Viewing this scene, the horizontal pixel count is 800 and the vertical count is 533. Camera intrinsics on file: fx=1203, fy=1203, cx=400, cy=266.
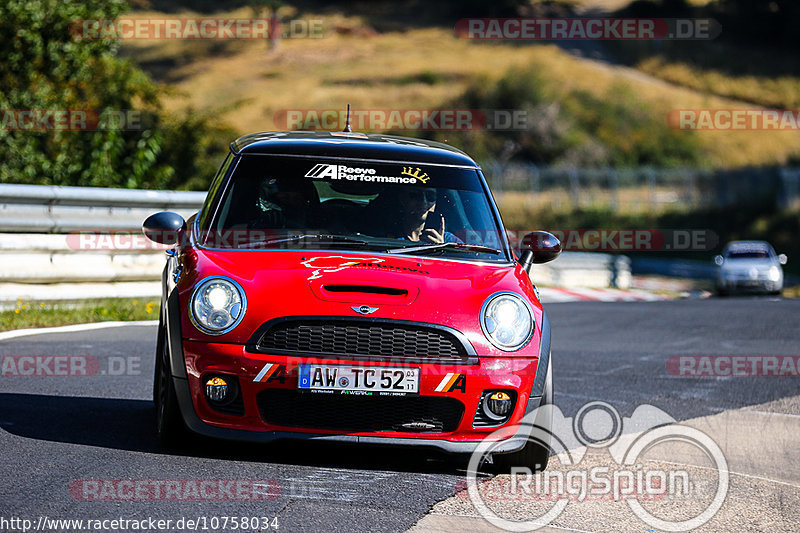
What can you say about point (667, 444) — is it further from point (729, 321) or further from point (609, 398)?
point (729, 321)

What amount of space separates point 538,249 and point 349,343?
5.34 ft

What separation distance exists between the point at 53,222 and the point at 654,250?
3388cm

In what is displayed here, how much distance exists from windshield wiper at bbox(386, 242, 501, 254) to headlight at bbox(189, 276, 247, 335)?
931mm

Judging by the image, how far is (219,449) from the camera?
5938 mm

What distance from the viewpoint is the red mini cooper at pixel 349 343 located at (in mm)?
5473

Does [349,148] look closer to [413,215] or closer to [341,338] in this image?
[413,215]

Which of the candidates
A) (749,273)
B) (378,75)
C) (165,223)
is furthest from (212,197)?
(378,75)

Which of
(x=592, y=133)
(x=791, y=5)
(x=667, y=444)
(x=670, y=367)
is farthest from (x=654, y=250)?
(x=791, y=5)

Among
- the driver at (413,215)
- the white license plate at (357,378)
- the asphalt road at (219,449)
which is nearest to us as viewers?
the asphalt road at (219,449)

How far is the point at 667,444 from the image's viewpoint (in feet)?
22.8

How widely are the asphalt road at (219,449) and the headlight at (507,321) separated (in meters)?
0.69

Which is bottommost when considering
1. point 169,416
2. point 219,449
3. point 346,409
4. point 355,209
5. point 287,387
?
point 219,449

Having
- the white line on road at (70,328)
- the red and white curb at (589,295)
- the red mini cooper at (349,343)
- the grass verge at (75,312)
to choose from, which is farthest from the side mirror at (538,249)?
the red and white curb at (589,295)

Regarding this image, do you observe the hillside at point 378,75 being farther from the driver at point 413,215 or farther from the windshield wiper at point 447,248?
the windshield wiper at point 447,248
